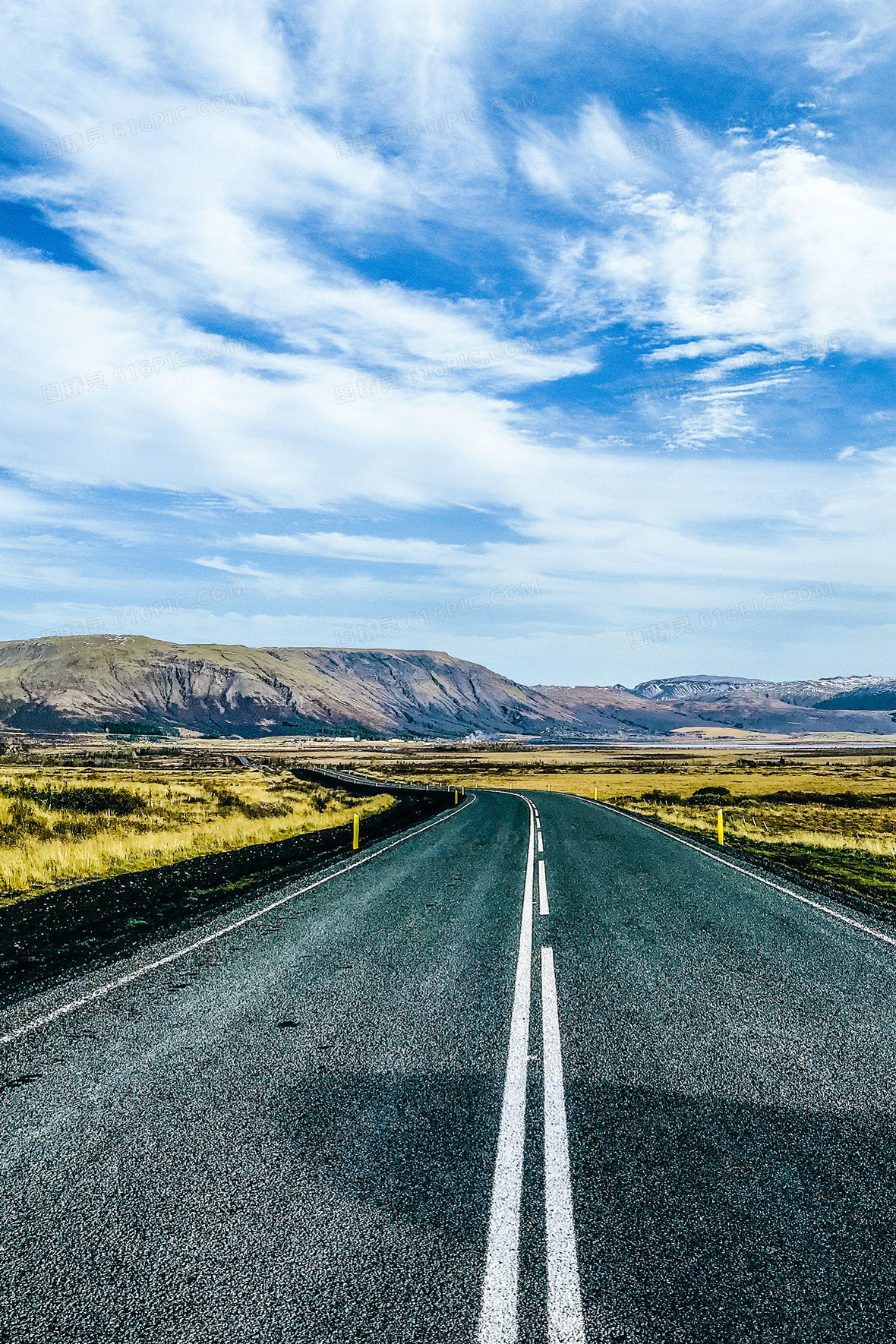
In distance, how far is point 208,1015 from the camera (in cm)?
619

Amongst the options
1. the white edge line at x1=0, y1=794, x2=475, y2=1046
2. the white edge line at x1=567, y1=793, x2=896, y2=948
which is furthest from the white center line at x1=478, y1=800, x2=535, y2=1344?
the white edge line at x1=567, y1=793, x2=896, y2=948

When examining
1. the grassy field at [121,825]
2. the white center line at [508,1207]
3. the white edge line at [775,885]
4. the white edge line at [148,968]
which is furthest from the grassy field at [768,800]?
the grassy field at [121,825]

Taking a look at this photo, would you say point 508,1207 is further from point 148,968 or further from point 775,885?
point 775,885

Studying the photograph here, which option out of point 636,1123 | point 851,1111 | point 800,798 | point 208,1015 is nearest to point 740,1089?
point 851,1111

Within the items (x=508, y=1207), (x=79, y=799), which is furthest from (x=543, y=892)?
(x=79, y=799)

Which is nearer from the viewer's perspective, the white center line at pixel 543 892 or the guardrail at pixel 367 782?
the white center line at pixel 543 892

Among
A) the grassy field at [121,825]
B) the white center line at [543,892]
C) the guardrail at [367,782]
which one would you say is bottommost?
the guardrail at [367,782]

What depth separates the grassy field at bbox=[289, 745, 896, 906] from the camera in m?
17.8

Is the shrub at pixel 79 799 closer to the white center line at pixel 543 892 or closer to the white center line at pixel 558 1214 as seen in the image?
the white center line at pixel 543 892

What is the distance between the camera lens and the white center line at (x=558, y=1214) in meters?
2.79

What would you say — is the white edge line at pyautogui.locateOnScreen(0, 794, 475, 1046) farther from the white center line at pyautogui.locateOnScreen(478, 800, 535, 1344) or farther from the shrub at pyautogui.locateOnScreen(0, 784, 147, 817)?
the shrub at pyautogui.locateOnScreen(0, 784, 147, 817)

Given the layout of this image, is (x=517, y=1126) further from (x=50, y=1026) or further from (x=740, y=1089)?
(x=50, y=1026)

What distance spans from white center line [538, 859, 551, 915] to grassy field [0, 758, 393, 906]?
23.3 ft

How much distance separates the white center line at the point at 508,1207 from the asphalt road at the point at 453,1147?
2 cm
